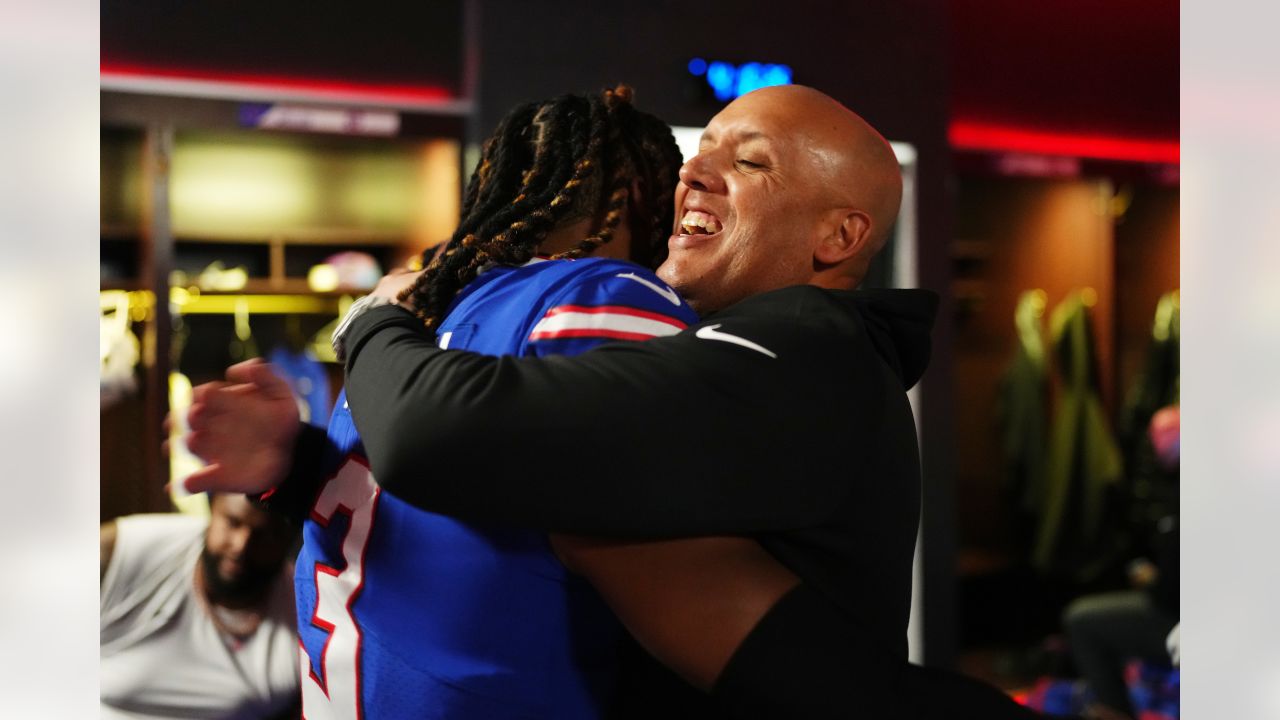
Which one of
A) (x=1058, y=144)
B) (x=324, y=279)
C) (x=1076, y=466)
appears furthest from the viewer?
(x=1058, y=144)

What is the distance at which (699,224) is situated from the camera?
1.28 m

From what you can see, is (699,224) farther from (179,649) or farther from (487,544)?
(179,649)

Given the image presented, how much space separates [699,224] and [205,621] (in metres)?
1.67

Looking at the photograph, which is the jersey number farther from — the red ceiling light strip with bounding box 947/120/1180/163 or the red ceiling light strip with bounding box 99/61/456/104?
the red ceiling light strip with bounding box 947/120/1180/163

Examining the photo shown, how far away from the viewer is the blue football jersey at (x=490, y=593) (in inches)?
38.9

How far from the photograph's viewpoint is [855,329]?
3.19 feet

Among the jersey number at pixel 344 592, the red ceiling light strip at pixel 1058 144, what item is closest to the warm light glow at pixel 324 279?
the red ceiling light strip at pixel 1058 144

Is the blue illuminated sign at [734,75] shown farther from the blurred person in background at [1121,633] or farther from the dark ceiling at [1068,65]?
the blurred person in background at [1121,633]

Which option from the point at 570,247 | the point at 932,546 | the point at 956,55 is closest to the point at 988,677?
the point at 932,546

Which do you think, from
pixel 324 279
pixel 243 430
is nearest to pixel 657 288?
pixel 243 430
